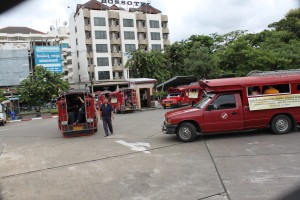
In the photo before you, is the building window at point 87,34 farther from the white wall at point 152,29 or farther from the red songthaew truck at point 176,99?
the red songthaew truck at point 176,99

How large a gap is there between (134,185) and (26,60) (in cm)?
4291

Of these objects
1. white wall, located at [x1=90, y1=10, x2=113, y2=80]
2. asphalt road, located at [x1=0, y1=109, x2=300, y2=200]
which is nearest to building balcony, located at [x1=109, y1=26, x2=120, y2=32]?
white wall, located at [x1=90, y1=10, x2=113, y2=80]

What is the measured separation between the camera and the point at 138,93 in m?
27.7

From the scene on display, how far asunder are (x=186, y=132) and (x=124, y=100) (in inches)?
663

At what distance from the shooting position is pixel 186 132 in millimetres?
8766

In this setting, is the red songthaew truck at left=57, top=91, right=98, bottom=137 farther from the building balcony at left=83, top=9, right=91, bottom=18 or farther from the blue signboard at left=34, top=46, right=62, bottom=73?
the building balcony at left=83, top=9, right=91, bottom=18

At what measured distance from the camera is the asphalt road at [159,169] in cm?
443

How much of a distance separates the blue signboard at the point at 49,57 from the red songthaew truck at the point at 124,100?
808 inches

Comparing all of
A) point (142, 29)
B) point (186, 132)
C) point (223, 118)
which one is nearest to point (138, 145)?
point (186, 132)

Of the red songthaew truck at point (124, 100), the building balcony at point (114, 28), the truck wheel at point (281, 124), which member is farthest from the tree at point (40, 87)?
the truck wheel at point (281, 124)

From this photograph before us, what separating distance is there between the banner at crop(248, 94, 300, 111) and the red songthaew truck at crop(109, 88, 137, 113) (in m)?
16.6

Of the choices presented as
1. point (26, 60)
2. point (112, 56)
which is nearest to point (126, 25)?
point (112, 56)

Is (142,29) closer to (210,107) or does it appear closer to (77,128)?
(77,128)

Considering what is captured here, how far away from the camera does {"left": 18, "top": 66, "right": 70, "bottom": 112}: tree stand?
29.8 meters
